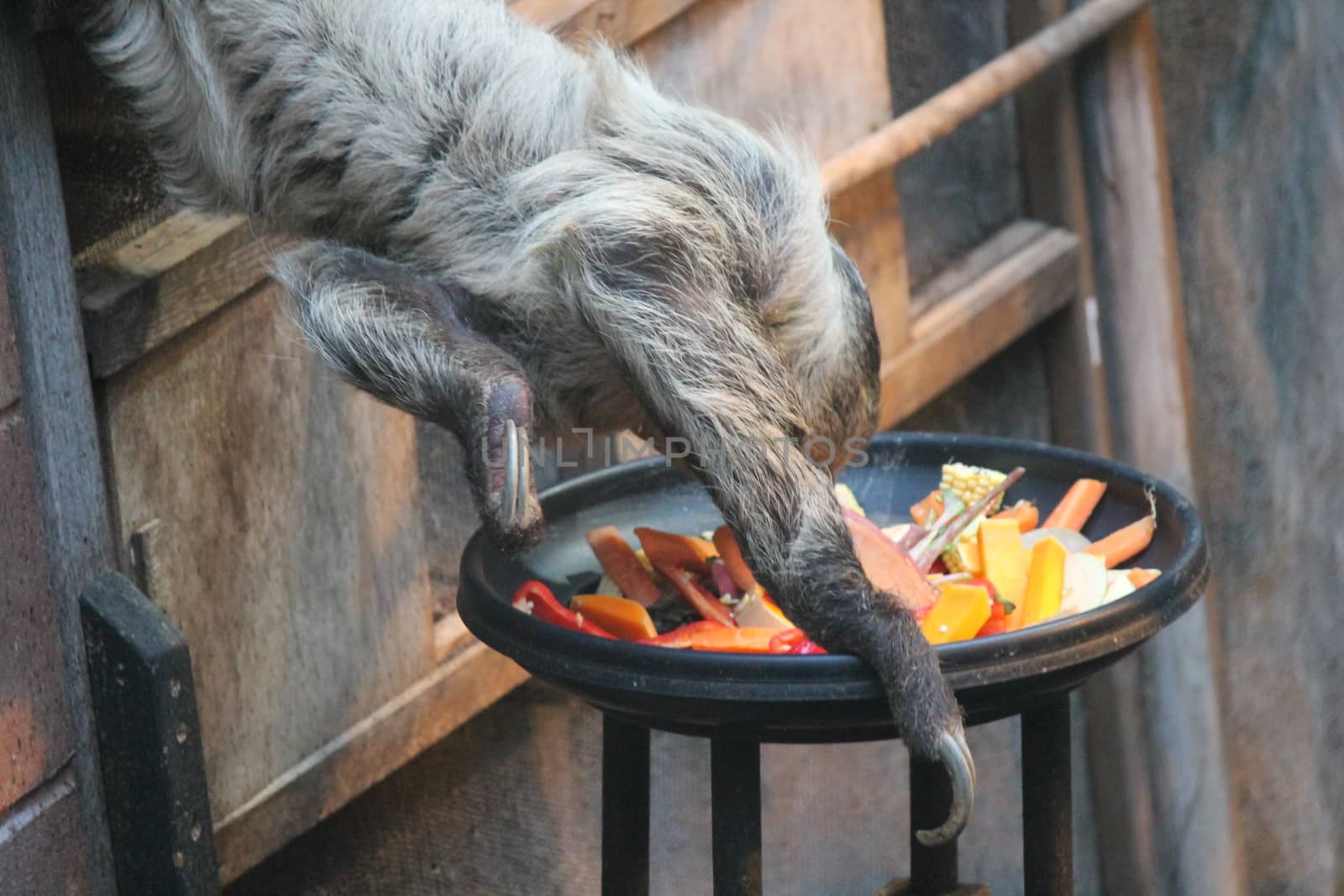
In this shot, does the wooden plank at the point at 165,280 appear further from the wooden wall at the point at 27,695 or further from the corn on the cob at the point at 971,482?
the corn on the cob at the point at 971,482

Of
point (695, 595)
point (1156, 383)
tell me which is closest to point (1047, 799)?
point (695, 595)

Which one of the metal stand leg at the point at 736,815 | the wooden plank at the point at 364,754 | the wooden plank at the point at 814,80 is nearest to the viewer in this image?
the metal stand leg at the point at 736,815

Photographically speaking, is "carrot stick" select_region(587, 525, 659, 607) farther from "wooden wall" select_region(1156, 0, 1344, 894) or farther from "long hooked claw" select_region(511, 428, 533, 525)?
"wooden wall" select_region(1156, 0, 1344, 894)

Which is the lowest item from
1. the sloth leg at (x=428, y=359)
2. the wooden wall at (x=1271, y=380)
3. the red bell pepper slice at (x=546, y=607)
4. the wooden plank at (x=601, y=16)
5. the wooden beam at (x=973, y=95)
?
the wooden wall at (x=1271, y=380)

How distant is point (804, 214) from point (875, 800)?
1.62m

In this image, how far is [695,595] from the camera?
1535 millimetres

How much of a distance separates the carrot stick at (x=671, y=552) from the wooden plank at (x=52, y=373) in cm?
58

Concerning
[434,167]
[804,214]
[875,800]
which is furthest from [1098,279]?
[434,167]

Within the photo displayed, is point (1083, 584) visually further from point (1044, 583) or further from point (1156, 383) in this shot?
point (1156, 383)

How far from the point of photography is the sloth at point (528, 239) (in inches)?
52.6

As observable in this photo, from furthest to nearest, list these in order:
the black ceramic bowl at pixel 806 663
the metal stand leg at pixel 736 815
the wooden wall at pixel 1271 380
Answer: the wooden wall at pixel 1271 380, the metal stand leg at pixel 736 815, the black ceramic bowl at pixel 806 663

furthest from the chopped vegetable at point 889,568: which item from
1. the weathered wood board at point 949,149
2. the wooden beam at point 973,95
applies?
the weathered wood board at point 949,149

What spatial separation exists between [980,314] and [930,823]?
59.6 inches

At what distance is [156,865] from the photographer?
149 cm
